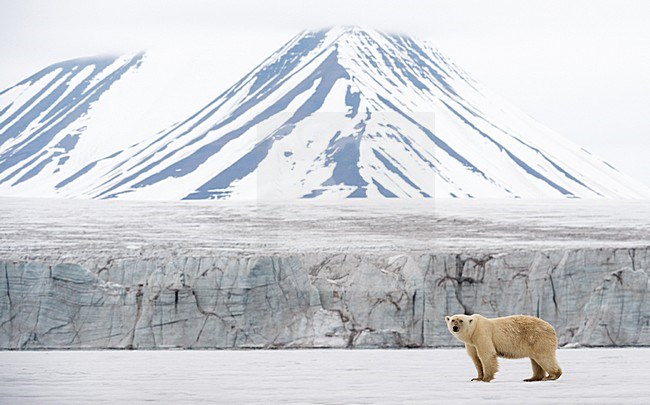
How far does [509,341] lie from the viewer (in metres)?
2.62

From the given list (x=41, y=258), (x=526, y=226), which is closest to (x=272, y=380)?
(x=41, y=258)

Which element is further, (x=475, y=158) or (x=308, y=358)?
(x=475, y=158)

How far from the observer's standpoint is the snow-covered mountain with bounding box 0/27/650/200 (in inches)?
787

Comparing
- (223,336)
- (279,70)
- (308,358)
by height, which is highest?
(279,70)

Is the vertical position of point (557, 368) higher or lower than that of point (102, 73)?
lower

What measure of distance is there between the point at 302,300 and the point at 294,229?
234 centimetres

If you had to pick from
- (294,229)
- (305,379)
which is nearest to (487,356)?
(305,379)

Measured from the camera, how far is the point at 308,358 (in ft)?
11.1

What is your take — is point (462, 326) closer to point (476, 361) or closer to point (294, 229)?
point (476, 361)

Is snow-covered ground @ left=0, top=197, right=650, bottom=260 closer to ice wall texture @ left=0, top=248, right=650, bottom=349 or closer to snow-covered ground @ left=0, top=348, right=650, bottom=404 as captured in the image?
ice wall texture @ left=0, top=248, right=650, bottom=349

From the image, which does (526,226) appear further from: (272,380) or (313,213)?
(272,380)

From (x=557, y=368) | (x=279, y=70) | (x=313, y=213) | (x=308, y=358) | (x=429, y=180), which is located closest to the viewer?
→ (x=557, y=368)

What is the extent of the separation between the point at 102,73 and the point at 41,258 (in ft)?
133

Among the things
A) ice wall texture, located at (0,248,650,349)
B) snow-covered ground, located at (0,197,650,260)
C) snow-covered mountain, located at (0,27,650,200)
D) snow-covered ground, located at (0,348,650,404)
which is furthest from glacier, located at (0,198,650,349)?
snow-covered mountain, located at (0,27,650,200)
